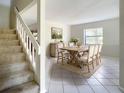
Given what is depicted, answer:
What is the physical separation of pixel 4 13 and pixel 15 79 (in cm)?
369

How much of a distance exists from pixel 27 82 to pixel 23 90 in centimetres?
32

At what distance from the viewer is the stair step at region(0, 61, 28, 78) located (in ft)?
6.78

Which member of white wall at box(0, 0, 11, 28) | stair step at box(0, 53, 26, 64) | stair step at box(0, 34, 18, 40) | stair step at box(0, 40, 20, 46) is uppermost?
white wall at box(0, 0, 11, 28)

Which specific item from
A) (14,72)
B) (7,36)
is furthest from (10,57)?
(7,36)

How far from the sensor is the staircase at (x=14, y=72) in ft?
6.13

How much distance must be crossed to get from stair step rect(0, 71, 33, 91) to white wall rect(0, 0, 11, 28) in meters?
3.24

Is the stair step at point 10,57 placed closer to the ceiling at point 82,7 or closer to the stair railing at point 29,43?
the stair railing at point 29,43

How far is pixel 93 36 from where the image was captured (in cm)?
721

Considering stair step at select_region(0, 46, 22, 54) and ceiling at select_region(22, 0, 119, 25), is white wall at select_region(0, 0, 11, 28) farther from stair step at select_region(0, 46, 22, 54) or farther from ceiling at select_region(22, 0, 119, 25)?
stair step at select_region(0, 46, 22, 54)

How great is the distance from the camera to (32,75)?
2.24m

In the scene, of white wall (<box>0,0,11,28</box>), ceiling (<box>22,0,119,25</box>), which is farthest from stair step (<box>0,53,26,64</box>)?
white wall (<box>0,0,11,28</box>)

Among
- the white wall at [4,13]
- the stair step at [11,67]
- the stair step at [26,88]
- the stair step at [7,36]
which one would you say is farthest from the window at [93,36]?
the stair step at [26,88]

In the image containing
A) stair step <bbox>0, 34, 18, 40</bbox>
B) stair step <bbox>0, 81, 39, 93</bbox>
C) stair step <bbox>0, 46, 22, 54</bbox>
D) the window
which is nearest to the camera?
stair step <bbox>0, 81, 39, 93</bbox>

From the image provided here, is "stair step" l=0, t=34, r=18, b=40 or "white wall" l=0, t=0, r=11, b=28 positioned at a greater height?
"white wall" l=0, t=0, r=11, b=28
